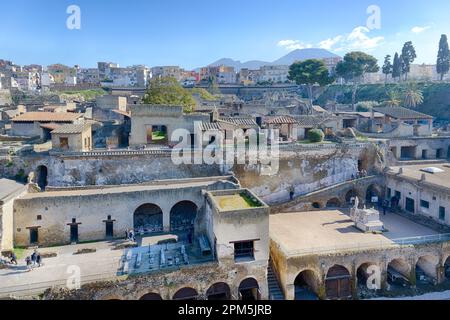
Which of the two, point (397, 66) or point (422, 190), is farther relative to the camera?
point (397, 66)

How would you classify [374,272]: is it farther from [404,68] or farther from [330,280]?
[404,68]

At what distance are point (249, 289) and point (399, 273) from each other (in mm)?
11262

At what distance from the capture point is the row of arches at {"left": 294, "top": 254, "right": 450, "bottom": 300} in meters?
23.4

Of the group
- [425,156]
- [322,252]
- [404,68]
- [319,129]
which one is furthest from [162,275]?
[404,68]

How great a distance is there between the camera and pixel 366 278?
2461cm

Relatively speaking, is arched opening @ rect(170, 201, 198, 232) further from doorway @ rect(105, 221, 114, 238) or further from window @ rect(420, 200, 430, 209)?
window @ rect(420, 200, 430, 209)

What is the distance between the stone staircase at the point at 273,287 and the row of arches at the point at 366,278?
132 centimetres

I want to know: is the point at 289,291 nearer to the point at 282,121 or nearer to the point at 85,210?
the point at 85,210

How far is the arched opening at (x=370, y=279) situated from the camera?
78.5 ft

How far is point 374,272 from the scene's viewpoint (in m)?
24.1

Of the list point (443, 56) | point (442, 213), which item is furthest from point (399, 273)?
point (443, 56)

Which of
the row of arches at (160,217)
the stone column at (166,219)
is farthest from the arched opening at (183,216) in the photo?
the stone column at (166,219)

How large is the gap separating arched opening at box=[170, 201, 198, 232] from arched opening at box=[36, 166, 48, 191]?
40.9 ft

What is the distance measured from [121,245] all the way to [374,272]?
57.1ft
